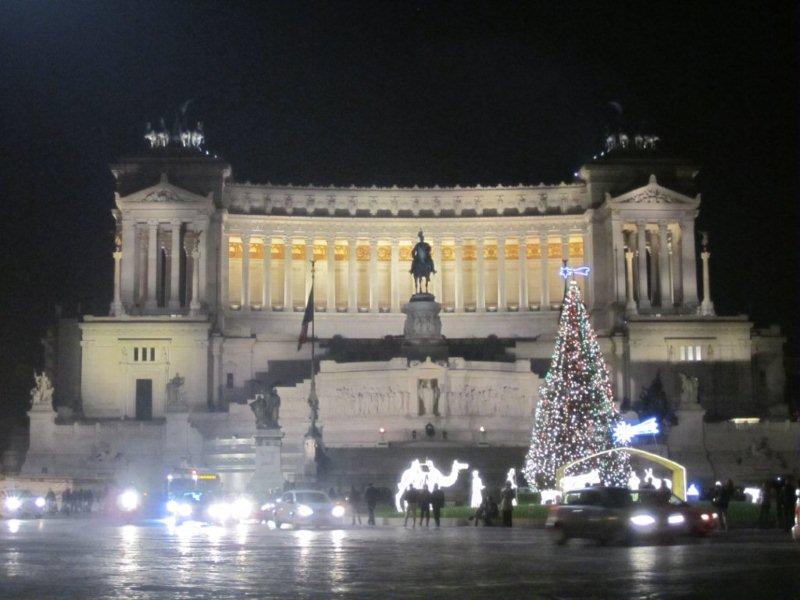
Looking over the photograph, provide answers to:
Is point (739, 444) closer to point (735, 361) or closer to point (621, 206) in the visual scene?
point (735, 361)

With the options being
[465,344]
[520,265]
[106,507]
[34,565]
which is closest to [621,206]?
[520,265]

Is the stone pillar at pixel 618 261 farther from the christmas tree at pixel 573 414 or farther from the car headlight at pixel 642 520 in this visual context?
the car headlight at pixel 642 520

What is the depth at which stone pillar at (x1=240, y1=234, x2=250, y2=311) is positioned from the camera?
104125mm

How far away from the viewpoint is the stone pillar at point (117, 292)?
96500 millimetres

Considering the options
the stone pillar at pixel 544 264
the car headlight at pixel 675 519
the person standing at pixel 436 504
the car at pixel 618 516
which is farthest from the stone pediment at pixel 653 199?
the car headlight at pixel 675 519

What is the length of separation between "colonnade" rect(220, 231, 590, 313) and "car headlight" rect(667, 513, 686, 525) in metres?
69.2

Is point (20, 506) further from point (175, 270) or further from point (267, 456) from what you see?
point (175, 270)

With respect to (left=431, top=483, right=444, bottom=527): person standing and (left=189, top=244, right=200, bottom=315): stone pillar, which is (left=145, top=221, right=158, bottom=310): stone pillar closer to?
(left=189, top=244, right=200, bottom=315): stone pillar

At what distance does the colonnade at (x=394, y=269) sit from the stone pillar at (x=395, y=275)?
0.08 meters

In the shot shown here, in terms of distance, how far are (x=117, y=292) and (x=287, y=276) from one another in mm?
13151

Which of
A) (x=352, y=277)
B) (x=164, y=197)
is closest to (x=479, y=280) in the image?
(x=352, y=277)

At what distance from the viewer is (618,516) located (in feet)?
118

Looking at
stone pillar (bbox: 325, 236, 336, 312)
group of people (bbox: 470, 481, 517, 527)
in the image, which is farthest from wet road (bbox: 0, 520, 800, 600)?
stone pillar (bbox: 325, 236, 336, 312)

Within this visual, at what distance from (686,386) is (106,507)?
33.6m
